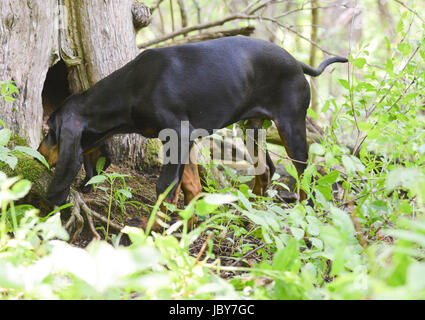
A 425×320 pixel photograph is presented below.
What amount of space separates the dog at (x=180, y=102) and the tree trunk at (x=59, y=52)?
0.29 m

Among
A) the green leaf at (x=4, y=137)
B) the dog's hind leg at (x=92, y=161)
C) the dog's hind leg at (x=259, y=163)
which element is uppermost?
the green leaf at (x=4, y=137)

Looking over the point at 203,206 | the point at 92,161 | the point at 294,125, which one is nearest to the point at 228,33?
the point at 294,125

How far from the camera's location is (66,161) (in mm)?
2973

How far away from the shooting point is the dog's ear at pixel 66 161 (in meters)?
2.86

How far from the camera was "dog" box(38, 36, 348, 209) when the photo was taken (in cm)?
312

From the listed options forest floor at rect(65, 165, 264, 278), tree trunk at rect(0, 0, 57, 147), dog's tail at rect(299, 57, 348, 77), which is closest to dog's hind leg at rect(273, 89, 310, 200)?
dog's tail at rect(299, 57, 348, 77)

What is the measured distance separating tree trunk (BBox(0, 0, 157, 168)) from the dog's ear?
40cm

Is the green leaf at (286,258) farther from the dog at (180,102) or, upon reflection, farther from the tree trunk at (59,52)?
the tree trunk at (59,52)

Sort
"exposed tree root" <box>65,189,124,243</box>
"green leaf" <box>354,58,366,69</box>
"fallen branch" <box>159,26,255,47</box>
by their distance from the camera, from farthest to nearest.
A: "fallen branch" <box>159,26,255,47</box> < "exposed tree root" <box>65,189,124,243</box> < "green leaf" <box>354,58,366,69</box>

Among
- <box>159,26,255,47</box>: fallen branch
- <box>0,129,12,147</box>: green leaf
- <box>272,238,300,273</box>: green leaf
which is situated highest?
<box>0,129,12,147</box>: green leaf

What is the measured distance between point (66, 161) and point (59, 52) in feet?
3.96

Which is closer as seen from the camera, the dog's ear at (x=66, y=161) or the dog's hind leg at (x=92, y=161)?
the dog's ear at (x=66, y=161)
